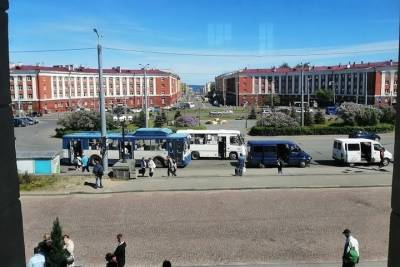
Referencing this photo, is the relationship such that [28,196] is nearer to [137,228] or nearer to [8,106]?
[137,228]

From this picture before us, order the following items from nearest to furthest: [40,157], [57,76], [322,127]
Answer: [40,157], [322,127], [57,76]

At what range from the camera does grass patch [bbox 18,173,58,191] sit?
19172mm

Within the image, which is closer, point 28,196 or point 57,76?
point 28,196

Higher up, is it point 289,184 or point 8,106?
point 8,106

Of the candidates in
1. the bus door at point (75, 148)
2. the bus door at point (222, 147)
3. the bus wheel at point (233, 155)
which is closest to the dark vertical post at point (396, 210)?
the bus door at point (75, 148)

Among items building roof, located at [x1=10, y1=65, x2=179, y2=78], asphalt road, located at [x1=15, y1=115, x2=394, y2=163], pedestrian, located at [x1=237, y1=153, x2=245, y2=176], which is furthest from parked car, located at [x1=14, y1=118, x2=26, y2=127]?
pedestrian, located at [x1=237, y1=153, x2=245, y2=176]

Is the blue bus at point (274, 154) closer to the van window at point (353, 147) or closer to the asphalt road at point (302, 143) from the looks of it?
the van window at point (353, 147)

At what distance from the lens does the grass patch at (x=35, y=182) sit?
62.9 ft

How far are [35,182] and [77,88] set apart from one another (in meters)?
75.9

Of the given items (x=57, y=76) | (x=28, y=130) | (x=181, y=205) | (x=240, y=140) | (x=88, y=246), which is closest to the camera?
(x=88, y=246)

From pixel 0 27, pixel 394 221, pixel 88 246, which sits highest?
pixel 0 27

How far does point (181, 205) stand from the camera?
1639 centimetres

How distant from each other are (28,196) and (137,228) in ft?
22.8

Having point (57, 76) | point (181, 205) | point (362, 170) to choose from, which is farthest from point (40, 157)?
point (57, 76)
